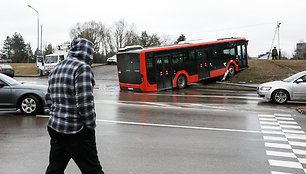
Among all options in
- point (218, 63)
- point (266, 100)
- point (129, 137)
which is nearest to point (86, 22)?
point (218, 63)

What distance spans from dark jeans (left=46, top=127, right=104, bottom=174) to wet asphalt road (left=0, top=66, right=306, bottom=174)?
1539mm

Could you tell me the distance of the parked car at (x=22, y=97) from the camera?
9492mm

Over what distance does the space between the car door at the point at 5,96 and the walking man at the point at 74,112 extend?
718 cm

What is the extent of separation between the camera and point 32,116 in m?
9.35

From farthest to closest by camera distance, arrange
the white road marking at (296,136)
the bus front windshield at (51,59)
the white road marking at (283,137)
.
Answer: the bus front windshield at (51,59) < the white road marking at (296,136) < the white road marking at (283,137)

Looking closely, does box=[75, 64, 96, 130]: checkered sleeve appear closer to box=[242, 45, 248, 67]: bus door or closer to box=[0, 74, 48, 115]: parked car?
box=[0, 74, 48, 115]: parked car

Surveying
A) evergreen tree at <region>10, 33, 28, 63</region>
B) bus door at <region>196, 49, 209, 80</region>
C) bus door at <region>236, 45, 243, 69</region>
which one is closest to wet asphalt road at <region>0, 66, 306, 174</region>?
bus door at <region>196, 49, 209, 80</region>

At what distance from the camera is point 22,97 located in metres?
9.55

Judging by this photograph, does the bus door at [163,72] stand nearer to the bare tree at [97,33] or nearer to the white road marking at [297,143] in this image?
the white road marking at [297,143]

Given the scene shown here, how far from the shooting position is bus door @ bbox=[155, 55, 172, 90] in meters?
19.4

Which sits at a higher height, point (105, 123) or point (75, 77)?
point (75, 77)

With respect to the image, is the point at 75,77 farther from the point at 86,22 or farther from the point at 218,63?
the point at 86,22

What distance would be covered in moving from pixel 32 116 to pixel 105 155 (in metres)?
4.87

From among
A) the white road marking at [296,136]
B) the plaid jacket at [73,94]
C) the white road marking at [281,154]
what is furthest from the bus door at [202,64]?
the plaid jacket at [73,94]
